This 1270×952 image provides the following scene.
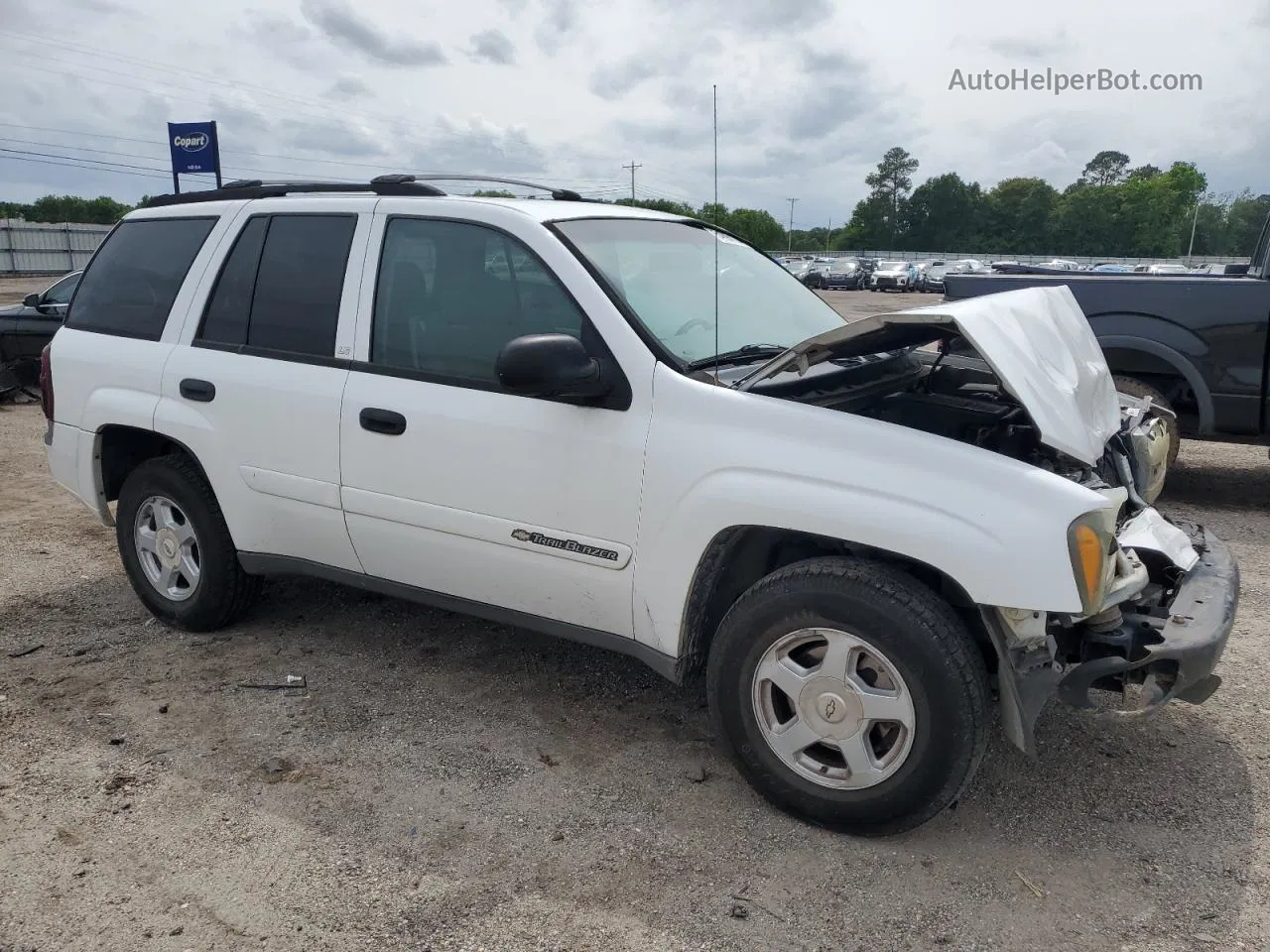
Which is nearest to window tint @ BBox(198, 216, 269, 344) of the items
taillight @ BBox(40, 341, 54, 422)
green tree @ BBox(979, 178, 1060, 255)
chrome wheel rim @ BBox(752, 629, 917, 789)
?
taillight @ BBox(40, 341, 54, 422)

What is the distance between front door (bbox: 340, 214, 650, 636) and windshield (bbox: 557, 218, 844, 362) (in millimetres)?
247

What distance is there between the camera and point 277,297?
3918mm

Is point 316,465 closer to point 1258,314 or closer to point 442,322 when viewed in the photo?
point 442,322

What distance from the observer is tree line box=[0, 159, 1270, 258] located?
67.6 m

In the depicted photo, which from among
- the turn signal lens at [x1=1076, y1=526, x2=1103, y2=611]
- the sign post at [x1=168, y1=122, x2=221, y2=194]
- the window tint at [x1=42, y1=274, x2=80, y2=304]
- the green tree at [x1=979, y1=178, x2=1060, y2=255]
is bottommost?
the turn signal lens at [x1=1076, y1=526, x2=1103, y2=611]

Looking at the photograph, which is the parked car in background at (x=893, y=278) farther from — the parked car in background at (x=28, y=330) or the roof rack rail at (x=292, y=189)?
the roof rack rail at (x=292, y=189)

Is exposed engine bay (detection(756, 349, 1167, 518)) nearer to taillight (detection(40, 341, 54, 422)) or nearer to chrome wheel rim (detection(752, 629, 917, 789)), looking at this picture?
chrome wheel rim (detection(752, 629, 917, 789))

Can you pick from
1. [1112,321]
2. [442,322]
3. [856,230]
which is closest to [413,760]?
[442,322]

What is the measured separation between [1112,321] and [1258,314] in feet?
2.67

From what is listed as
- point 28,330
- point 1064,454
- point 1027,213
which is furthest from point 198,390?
point 1027,213

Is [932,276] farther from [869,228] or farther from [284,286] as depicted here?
[869,228]

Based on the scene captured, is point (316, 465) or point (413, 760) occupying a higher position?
point (316, 465)

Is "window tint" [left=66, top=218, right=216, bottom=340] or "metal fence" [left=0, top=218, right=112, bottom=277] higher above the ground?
"metal fence" [left=0, top=218, right=112, bottom=277]

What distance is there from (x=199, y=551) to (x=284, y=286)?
3.99 ft
